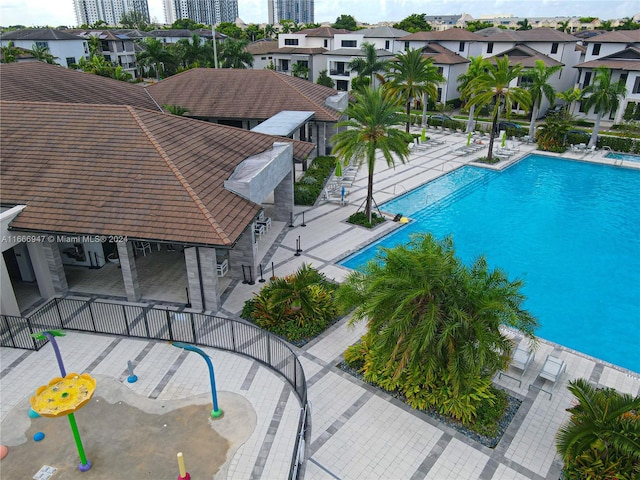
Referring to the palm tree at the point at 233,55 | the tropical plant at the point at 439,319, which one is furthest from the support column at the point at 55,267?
the palm tree at the point at 233,55

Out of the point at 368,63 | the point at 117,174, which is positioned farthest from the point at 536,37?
the point at 117,174

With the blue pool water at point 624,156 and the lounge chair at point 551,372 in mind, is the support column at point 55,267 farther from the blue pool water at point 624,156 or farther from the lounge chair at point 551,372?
the blue pool water at point 624,156

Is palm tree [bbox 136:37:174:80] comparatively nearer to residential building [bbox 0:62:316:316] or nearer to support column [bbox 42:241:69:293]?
Result: residential building [bbox 0:62:316:316]

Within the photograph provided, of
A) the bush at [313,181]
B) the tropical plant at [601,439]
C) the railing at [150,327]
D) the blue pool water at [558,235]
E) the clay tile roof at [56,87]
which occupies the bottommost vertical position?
the blue pool water at [558,235]

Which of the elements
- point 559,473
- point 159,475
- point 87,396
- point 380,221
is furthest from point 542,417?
point 380,221

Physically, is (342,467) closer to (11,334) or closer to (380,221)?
(11,334)

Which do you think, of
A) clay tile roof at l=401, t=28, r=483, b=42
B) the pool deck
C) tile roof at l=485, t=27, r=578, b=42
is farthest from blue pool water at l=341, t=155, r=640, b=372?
clay tile roof at l=401, t=28, r=483, b=42
